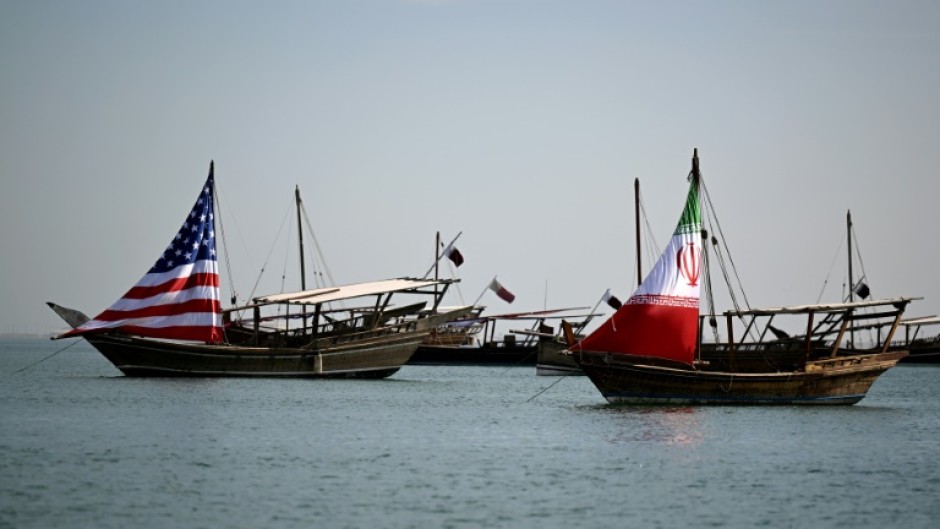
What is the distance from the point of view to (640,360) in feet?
188

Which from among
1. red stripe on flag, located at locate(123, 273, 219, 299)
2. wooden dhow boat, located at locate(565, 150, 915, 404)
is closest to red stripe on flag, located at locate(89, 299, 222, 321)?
red stripe on flag, located at locate(123, 273, 219, 299)

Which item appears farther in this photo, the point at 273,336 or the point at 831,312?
the point at 273,336

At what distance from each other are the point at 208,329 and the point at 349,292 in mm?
8838

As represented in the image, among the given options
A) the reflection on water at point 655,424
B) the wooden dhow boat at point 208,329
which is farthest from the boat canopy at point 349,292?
the reflection on water at point 655,424

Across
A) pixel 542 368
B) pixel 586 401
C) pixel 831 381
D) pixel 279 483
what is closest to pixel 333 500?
pixel 279 483

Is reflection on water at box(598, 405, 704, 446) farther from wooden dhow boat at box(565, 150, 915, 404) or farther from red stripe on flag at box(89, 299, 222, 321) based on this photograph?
red stripe on flag at box(89, 299, 222, 321)

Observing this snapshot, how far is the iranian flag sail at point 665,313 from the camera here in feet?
185

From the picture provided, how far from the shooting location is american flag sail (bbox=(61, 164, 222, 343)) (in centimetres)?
7200

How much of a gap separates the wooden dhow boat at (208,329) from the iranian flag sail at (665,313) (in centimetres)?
2091

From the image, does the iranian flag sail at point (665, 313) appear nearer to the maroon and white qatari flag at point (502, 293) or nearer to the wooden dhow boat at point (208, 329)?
the wooden dhow boat at point (208, 329)

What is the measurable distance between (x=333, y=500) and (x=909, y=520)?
13.4 meters

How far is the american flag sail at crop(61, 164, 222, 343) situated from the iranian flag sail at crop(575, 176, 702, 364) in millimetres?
24961

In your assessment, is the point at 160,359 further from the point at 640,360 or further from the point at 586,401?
the point at 640,360

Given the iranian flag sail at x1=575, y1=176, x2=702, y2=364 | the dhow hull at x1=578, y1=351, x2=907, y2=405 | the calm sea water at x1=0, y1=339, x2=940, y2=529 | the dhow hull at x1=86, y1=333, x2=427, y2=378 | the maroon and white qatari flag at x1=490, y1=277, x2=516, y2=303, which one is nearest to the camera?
the calm sea water at x1=0, y1=339, x2=940, y2=529
